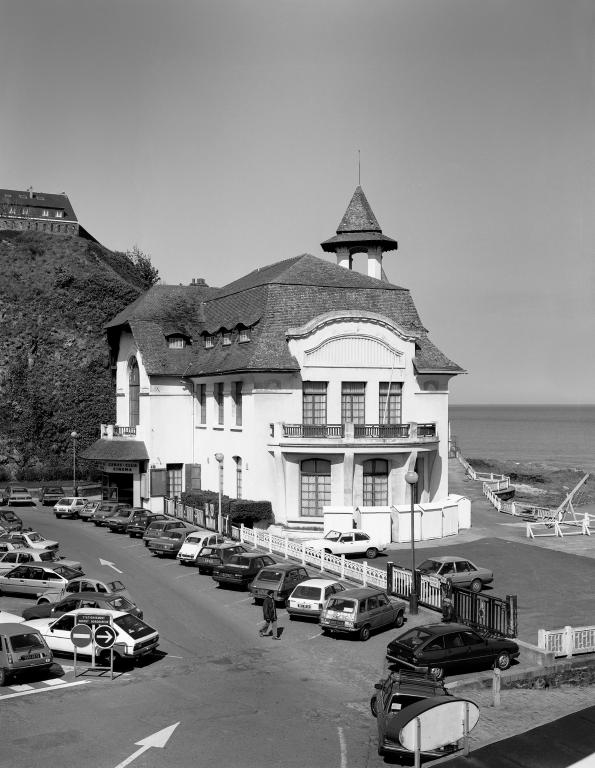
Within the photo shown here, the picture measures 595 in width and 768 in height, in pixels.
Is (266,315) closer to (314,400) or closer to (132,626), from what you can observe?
(314,400)

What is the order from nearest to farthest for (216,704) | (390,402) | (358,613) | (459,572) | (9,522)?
(216,704), (358,613), (459,572), (9,522), (390,402)

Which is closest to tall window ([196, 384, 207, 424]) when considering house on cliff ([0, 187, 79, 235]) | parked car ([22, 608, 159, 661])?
parked car ([22, 608, 159, 661])

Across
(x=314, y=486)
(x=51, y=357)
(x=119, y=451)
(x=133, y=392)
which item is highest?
(x=51, y=357)

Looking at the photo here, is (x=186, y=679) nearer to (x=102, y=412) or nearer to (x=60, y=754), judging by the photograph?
(x=60, y=754)

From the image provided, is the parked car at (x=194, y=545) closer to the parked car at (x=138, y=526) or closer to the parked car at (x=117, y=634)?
the parked car at (x=138, y=526)

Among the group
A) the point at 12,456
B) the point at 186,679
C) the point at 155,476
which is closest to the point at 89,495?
the point at 155,476

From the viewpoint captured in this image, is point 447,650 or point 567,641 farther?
point 567,641

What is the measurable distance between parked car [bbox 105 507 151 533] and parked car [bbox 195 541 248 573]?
11.3 meters

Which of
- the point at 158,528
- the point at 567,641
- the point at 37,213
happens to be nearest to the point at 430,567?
the point at 567,641

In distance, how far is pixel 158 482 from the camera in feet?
182

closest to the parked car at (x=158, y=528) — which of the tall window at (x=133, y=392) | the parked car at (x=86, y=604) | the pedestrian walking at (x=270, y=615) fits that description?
the parked car at (x=86, y=604)

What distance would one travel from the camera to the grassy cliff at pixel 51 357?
81.8 metres

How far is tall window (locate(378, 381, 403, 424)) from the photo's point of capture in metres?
48.2

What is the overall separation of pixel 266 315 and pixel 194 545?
15.6 metres
